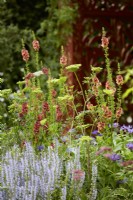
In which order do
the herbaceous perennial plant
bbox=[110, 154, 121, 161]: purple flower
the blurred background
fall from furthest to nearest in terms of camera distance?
the blurred background < bbox=[110, 154, 121, 161]: purple flower < the herbaceous perennial plant

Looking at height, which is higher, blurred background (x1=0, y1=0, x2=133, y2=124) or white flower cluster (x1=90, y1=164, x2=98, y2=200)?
blurred background (x1=0, y1=0, x2=133, y2=124)

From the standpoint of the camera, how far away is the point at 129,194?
3691mm

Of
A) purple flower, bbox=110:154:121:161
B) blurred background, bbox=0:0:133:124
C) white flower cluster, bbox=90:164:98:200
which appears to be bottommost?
white flower cluster, bbox=90:164:98:200

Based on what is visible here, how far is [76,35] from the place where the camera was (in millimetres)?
7531

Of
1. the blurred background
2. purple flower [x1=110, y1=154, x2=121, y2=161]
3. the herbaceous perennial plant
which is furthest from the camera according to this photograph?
the blurred background

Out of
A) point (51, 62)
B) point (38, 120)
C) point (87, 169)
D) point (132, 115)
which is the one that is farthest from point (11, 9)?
point (87, 169)

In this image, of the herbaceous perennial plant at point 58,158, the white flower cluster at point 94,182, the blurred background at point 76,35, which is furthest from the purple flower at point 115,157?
the blurred background at point 76,35

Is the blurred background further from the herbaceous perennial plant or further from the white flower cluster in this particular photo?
the white flower cluster

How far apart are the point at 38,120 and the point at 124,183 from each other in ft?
2.72

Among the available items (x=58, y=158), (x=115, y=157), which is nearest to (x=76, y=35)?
(x=115, y=157)

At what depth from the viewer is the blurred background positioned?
A: 7488 mm

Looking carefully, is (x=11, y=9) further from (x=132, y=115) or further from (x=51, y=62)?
(x=132, y=115)

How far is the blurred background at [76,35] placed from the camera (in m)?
7.49

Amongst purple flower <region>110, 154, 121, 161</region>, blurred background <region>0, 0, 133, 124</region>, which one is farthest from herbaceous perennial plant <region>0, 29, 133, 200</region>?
blurred background <region>0, 0, 133, 124</region>
